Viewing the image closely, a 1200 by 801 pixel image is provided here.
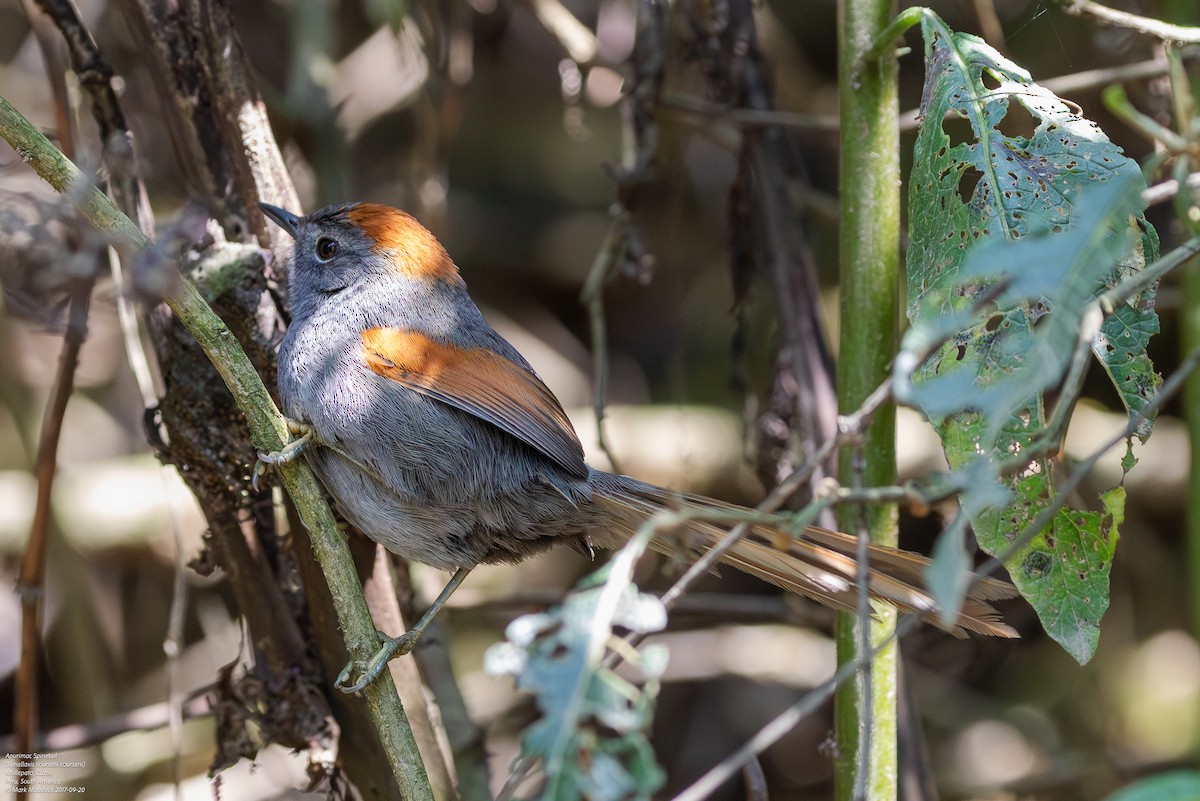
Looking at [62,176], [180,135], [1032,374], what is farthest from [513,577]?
[1032,374]

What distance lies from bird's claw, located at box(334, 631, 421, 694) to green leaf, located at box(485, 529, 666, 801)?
766mm

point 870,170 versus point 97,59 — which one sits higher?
point 97,59

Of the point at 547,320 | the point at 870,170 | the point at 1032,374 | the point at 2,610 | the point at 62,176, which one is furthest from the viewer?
the point at 547,320

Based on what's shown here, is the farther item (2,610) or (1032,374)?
(2,610)

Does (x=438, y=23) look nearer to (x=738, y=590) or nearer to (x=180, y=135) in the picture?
(x=180, y=135)

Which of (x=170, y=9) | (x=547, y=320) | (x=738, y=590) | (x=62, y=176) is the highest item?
(x=170, y=9)

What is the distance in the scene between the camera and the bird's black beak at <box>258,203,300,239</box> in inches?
104

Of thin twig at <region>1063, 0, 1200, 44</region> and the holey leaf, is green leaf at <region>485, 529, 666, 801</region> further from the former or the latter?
thin twig at <region>1063, 0, 1200, 44</region>

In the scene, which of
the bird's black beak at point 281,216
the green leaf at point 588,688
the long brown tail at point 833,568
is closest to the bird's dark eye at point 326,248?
the bird's black beak at point 281,216

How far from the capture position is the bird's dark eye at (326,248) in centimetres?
305

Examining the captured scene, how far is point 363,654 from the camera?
208 centimetres

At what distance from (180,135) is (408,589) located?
1.36m

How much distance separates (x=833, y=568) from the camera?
2336 millimetres

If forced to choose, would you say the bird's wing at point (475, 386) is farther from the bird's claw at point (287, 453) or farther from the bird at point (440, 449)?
the bird's claw at point (287, 453)
